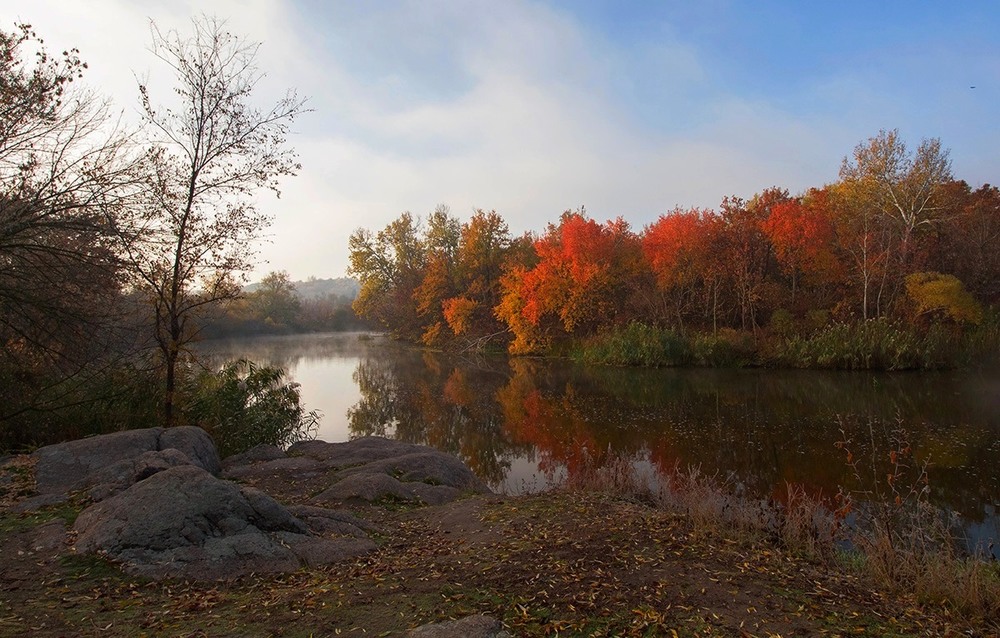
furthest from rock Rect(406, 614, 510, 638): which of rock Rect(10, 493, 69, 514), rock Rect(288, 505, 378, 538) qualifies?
rock Rect(10, 493, 69, 514)

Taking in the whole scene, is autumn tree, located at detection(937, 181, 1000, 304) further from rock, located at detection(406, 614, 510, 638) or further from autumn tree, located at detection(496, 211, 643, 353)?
rock, located at detection(406, 614, 510, 638)

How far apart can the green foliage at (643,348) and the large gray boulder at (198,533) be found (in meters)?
24.5

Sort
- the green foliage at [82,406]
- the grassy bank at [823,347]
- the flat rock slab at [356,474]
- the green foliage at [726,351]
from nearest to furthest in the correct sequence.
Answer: the flat rock slab at [356,474] → the green foliage at [82,406] → the grassy bank at [823,347] → the green foliage at [726,351]

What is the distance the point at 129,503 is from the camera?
18.2 ft

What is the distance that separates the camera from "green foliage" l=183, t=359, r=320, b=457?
11.3 m

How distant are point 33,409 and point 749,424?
51.2ft

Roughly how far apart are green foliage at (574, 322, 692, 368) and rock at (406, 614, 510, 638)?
1029 inches

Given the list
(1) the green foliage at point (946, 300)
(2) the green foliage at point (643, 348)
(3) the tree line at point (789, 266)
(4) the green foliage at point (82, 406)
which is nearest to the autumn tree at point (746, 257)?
(3) the tree line at point (789, 266)

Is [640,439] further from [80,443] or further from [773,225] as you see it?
[773,225]

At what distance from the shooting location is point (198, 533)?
534cm

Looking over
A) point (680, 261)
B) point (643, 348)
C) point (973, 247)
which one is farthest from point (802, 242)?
point (643, 348)

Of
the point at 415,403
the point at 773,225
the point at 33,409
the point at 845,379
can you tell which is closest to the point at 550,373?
the point at 415,403

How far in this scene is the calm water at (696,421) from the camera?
11.3 meters

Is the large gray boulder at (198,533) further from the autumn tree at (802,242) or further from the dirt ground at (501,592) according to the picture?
the autumn tree at (802,242)
